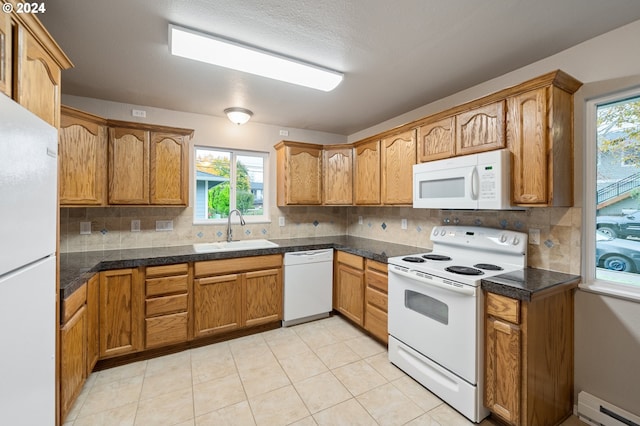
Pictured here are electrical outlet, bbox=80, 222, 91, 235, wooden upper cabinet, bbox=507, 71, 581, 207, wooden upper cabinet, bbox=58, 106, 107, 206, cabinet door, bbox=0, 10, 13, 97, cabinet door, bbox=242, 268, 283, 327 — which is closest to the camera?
cabinet door, bbox=0, 10, 13, 97

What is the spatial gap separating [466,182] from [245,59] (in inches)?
71.4

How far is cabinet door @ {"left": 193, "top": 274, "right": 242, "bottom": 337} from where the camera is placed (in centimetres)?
258

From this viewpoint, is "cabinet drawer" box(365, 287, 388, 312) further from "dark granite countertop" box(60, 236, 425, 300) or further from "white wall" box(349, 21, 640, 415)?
"white wall" box(349, 21, 640, 415)

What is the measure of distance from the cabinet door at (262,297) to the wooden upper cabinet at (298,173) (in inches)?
37.0

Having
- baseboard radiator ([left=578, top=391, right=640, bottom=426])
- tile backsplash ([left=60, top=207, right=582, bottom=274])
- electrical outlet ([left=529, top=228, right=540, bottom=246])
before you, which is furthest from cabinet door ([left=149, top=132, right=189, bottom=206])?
baseboard radiator ([left=578, top=391, right=640, bottom=426])

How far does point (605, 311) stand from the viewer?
1697 mm

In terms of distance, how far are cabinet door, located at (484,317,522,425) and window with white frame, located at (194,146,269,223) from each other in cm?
265

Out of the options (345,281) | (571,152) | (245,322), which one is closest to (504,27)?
(571,152)

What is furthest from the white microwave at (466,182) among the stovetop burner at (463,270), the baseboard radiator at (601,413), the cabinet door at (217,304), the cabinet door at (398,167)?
the cabinet door at (217,304)

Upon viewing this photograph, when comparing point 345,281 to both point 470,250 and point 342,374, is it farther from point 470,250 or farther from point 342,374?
point 470,250

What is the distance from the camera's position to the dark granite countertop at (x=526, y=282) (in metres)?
1.53

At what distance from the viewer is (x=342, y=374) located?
221cm

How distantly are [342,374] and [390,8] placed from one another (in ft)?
8.25

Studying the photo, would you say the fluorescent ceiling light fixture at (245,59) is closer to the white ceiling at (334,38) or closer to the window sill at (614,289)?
the white ceiling at (334,38)
